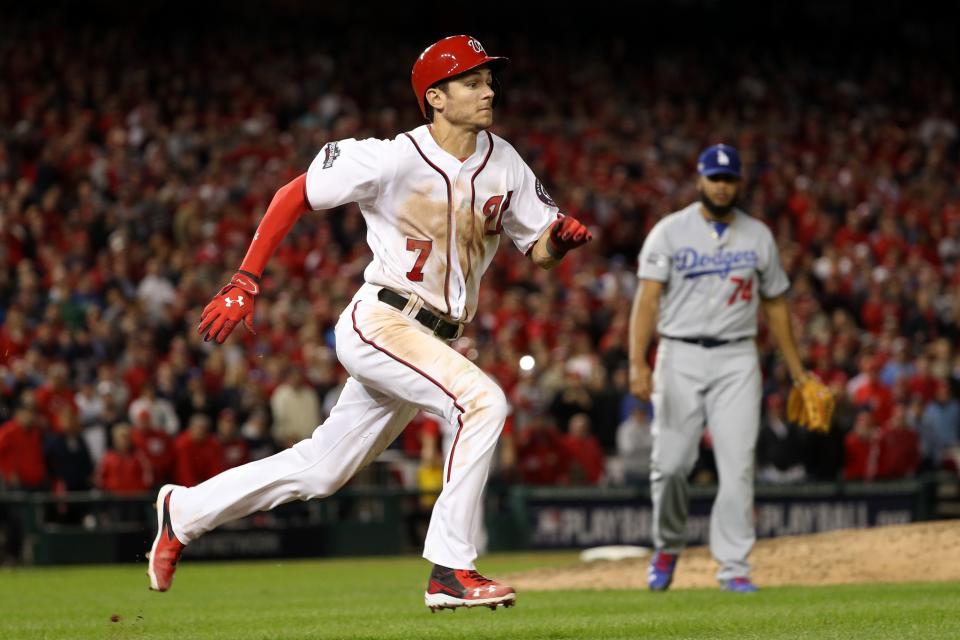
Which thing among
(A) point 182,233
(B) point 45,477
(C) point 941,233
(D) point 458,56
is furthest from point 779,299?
(C) point 941,233

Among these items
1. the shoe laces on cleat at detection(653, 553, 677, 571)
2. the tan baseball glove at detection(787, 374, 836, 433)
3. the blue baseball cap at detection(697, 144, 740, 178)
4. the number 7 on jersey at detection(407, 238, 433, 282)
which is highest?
the blue baseball cap at detection(697, 144, 740, 178)

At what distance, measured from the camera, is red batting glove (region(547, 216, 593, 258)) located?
252 inches

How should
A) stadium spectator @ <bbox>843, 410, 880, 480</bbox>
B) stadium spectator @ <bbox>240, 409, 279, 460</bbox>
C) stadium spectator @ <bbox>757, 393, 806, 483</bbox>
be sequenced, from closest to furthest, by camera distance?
stadium spectator @ <bbox>240, 409, 279, 460</bbox>, stadium spectator @ <bbox>757, 393, 806, 483</bbox>, stadium spectator @ <bbox>843, 410, 880, 480</bbox>

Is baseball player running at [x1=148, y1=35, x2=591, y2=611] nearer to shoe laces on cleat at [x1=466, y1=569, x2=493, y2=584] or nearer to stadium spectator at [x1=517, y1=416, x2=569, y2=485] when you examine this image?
shoe laces on cleat at [x1=466, y1=569, x2=493, y2=584]

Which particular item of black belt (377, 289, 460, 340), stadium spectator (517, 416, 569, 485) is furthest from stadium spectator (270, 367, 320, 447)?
black belt (377, 289, 460, 340)

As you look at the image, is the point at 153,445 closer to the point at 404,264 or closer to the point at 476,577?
the point at 404,264

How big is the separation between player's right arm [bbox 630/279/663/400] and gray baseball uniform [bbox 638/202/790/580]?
0.24 feet

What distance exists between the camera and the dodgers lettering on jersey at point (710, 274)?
9.41 meters

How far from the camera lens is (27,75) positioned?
70.5 ft

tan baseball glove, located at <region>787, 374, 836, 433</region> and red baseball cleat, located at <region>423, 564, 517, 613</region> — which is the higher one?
tan baseball glove, located at <region>787, 374, 836, 433</region>

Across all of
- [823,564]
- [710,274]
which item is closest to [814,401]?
[710,274]

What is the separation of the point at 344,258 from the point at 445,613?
40.4 ft

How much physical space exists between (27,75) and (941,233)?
13577 mm

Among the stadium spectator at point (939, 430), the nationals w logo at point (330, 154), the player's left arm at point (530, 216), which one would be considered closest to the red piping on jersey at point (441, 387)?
the nationals w logo at point (330, 154)
